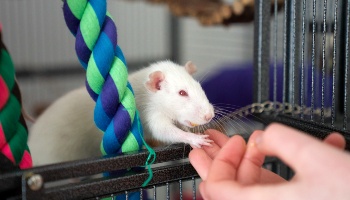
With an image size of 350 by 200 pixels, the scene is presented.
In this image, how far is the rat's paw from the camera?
0.58m

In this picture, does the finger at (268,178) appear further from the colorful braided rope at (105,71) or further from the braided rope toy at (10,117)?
the braided rope toy at (10,117)

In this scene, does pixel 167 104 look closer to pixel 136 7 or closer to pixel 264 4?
pixel 264 4

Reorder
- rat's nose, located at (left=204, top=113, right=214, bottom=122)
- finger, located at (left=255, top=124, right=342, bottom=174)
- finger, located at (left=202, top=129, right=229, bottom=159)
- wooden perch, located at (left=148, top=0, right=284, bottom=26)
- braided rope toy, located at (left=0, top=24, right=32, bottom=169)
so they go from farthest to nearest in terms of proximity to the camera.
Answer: wooden perch, located at (left=148, top=0, right=284, bottom=26)
rat's nose, located at (left=204, top=113, right=214, bottom=122)
finger, located at (left=202, top=129, right=229, bottom=159)
braided rope toy, located at (left=0, top=24, right=32, bottom=169)
finger, located at (left=255, top=124, right=342, bottom=174)

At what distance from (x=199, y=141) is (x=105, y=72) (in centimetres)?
14

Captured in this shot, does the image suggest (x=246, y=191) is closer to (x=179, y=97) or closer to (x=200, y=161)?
(x=200, y=161)

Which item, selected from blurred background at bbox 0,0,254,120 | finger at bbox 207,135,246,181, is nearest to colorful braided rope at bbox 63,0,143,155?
finger at bbox 207,135,246,181

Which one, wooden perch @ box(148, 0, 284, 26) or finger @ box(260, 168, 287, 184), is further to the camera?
wooden perch @ box(148, 0, 284, 26)

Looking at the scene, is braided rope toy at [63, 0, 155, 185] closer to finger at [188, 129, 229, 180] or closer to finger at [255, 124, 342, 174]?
finger at [188, 129, 229, 180]

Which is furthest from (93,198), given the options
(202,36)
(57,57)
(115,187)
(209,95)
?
(202,36)

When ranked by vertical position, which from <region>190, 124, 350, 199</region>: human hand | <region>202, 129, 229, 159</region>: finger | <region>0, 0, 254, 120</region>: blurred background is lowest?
<region>0, 0, 254, 120</region>: blurred background

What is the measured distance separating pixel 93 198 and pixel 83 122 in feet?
1.05

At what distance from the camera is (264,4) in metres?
0.80

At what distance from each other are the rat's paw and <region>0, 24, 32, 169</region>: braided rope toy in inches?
7.5

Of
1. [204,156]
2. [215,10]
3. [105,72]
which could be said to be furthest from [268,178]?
[215,10]
